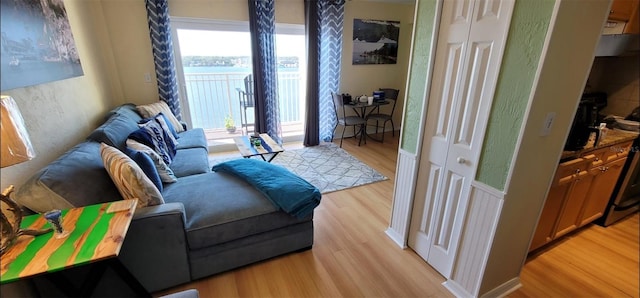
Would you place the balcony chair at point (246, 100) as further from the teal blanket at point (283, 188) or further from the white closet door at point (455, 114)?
the white closet door at point (455, 114)

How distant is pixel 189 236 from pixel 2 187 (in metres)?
0.86

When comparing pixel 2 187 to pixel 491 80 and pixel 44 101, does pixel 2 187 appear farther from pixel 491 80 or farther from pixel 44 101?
pixel 491 80

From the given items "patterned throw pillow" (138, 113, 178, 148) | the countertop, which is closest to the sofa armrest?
"patterned throw pillow" (138, 113, 178, 148)

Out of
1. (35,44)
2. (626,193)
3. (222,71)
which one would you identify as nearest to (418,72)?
(626,193)

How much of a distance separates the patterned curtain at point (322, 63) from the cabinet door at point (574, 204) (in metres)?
3.10

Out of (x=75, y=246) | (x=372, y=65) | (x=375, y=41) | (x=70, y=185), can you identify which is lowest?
(x=75, y=246)

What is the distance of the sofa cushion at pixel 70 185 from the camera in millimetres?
1294

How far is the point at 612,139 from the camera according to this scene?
200 centimetres

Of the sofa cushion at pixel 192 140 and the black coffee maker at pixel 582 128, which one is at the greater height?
the black coffee maker at pixel 582 128

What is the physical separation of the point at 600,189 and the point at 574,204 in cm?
34

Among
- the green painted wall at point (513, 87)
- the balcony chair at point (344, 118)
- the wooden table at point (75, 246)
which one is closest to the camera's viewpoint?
the wooden table at point (75, 246)

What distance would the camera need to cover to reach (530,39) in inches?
47.4

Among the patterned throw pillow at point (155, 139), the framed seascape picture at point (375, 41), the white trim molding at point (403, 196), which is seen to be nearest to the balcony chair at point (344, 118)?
the framed seascape picture at point (375, 41)

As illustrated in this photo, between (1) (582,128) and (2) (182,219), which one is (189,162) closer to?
(2) (182,219)
